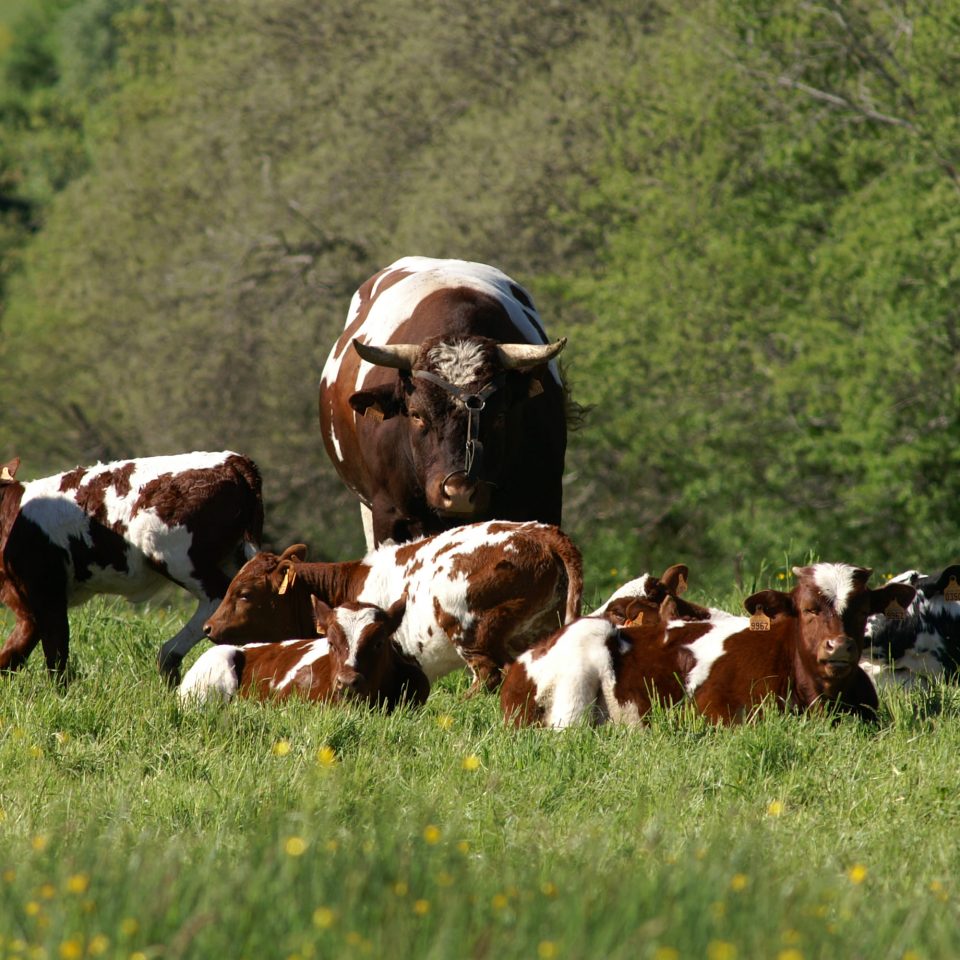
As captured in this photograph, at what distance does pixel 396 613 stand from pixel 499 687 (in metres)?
0.63

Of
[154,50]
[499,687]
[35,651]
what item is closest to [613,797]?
[499,687]

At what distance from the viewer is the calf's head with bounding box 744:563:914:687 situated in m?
6.35

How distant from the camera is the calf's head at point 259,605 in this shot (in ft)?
26.9

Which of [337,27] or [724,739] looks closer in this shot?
[724,739]

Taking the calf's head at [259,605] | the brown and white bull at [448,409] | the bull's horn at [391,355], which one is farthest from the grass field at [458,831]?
the bull's horn at [391,355]

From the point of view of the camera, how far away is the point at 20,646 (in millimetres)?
7965

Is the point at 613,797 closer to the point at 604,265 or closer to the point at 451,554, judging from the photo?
the point at 451,554

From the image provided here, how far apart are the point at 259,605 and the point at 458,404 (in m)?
1.61

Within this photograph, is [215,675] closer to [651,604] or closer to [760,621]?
[651,604]

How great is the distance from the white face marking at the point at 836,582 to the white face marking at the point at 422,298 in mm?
3679

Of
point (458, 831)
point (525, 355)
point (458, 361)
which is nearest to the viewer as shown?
point (458, 831)

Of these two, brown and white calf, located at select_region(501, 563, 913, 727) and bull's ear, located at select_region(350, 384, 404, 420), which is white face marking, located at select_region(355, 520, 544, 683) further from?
bull's ear, located at select_region(350, 384, 404, 420)

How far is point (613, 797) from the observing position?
5.48 metres

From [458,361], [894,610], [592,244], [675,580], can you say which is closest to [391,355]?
[458,361]
